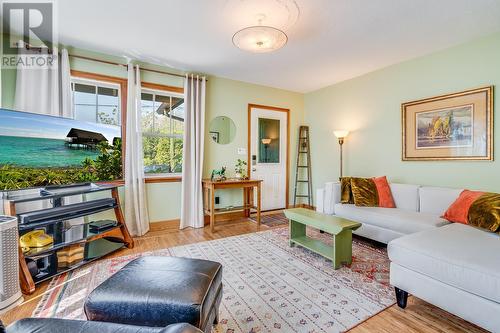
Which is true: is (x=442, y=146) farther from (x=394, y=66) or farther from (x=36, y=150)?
(x=36, y=150)

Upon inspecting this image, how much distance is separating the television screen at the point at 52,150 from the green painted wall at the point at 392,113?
3728mm

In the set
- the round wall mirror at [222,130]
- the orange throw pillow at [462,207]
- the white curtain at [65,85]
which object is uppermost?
the white curtain at [65,85]

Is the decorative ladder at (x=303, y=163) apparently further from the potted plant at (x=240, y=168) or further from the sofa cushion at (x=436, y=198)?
the sofa cushion at (x=436, y=198)

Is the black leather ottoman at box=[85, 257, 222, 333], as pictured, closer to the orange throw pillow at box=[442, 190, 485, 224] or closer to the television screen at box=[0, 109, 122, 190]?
the television screen at box=[0, 109, 122, 190]

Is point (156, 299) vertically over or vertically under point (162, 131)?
under

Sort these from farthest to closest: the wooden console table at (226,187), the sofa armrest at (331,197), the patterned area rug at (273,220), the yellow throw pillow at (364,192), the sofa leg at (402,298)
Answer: the patterned area rug at (273,220), the wooden console table at (226,187), the sofa armrest at (331,197), the yellow throw pillow at (364,192), the sofa leg at (402,298)

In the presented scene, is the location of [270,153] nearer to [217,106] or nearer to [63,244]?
[217,106]

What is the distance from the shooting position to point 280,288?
6.49 ft

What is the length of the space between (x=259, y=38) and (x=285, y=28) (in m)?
0.47

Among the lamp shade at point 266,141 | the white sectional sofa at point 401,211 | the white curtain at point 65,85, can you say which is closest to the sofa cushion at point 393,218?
the white sectional sofa at point 401,211

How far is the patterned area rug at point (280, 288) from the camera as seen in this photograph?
1605 mm

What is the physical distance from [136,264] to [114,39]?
2.75m

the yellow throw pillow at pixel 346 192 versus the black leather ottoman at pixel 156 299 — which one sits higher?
the yellow throw pillow at pixel 346 192

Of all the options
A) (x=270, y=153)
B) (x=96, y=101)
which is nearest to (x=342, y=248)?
(x=270, y=153)
